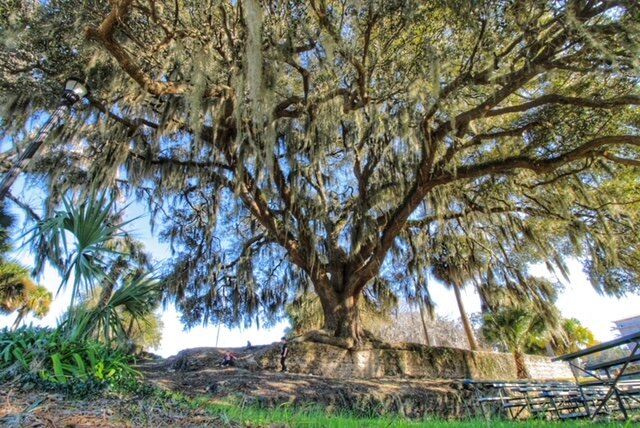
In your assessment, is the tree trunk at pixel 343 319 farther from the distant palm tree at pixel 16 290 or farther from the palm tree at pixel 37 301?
the palm tree at pixel 37 301

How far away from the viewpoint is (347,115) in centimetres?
610

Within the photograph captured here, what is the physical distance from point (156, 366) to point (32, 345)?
5549 millimetres

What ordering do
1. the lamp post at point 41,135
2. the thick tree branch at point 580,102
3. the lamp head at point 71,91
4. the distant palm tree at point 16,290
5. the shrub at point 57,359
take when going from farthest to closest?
the distant palm tree at point 16,290, the thick tree branch at point 580,102, the lamp head at point 71,91, the lamp post at point 41,135, the shrub at point 57,359

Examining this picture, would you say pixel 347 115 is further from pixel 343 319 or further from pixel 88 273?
pixel 88 273

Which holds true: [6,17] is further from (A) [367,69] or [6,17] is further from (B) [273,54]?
(A) [367,69]

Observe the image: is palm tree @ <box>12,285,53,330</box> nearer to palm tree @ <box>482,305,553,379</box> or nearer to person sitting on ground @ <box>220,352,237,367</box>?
person sitting on ground @ <box>220,352,237,367</box>

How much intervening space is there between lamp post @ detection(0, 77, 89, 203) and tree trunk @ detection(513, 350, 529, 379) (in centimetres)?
1110

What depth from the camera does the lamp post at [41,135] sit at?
3.69m

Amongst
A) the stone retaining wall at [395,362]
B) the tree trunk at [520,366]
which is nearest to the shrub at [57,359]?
the stone retaining wall at [395,362]

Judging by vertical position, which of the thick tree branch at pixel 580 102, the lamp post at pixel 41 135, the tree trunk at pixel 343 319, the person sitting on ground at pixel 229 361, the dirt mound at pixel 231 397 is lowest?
the dirt mound at pixel 231 397

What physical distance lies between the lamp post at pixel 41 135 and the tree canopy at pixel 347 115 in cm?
67

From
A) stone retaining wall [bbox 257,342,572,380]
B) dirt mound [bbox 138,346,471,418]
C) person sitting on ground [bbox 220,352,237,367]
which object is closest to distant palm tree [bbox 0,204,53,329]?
person sitting on ground [bbox 220,352,237,367]

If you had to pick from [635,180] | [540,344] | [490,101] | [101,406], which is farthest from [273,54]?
[540,344]

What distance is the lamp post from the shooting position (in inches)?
145
